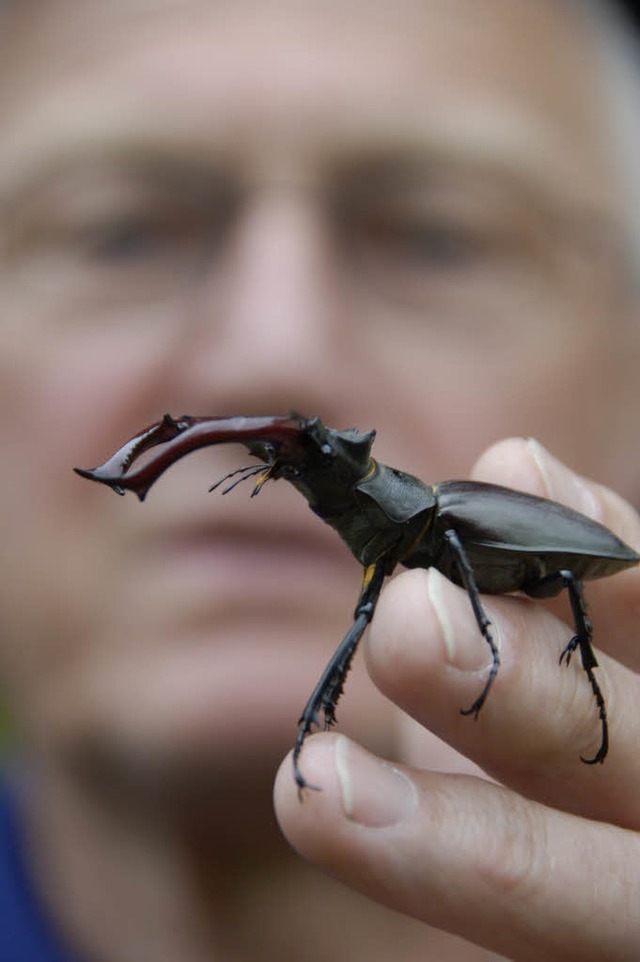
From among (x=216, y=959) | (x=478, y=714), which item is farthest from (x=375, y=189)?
(x=216, y=959)

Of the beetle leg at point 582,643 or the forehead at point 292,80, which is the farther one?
the forehead at point 292,80

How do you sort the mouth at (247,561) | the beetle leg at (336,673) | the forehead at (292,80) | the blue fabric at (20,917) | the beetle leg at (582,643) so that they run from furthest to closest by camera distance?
the blue fabric at (20,917), the forehead at (292,80), the mouth at (247,561), the beetle leg at (582,643), the beetle leg at (336,673)

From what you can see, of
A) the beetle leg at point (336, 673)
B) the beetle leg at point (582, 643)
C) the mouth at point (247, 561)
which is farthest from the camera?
the mouth at point (247, 561)

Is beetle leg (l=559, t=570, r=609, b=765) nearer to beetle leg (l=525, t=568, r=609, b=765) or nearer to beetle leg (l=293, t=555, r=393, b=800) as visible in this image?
beetle leg (l=525, t=568, r=609, b=765)

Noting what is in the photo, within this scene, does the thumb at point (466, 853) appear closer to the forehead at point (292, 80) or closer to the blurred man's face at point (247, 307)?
the blurred man's face at point (247, 307)

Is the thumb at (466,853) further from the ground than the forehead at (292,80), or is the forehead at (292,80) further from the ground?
the forehead at (292,80)

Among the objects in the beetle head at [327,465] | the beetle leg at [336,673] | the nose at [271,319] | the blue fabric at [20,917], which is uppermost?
the nose at [271,319]

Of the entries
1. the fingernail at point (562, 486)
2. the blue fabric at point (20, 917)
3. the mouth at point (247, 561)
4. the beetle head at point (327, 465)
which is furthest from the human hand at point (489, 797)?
the blue fabric at point (20, 917)
